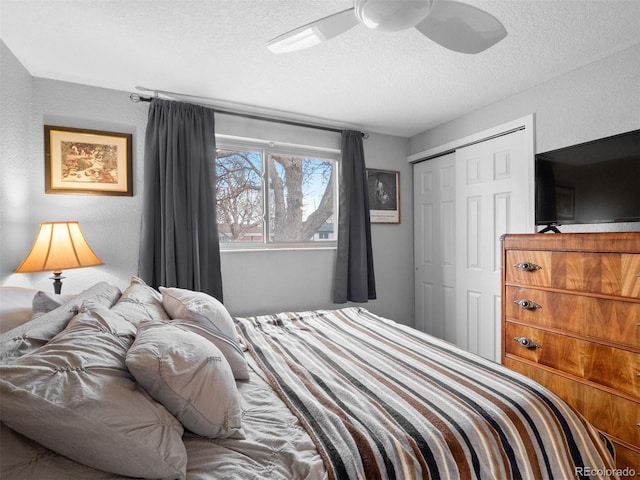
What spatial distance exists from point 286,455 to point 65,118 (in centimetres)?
280

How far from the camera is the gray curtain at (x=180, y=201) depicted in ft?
8.25

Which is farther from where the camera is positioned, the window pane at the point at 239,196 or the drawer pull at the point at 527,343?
the window pane at the point at 239,196

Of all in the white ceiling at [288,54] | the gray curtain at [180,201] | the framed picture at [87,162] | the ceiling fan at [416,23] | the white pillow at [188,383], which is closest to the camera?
the white pillow at [188,383]

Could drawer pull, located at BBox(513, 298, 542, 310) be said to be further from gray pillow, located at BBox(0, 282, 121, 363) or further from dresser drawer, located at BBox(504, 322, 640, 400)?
gray pillow, located at BBox(0, 282, 121, 363)

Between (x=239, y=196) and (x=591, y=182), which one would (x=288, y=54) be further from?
(x=591, y=182)

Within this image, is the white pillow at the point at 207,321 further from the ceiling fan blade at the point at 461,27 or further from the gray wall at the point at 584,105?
the gray wall at the point at 584,105

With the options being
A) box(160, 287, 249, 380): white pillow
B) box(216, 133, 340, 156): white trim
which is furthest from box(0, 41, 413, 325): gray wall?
box(160, 287, 249, 380): white pillow

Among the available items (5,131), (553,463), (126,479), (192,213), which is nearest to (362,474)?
(126,479)

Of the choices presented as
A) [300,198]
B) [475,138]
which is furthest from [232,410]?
[475,138]

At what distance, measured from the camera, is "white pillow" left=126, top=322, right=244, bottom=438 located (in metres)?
0.86

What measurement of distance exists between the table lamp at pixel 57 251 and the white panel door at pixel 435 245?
123 inches

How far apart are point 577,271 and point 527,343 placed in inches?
21.6

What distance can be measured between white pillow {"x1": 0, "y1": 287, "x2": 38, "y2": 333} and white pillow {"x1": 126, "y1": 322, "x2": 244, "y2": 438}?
0.80m

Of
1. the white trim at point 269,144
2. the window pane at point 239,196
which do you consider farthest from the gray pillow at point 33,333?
the white trim at point 269,144
